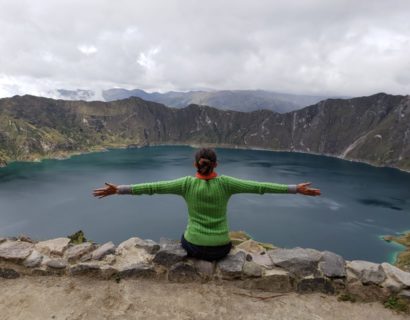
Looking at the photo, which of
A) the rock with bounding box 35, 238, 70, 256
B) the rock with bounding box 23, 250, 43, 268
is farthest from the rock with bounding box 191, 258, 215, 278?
the rock with bounding box 23, 250, 43, 268

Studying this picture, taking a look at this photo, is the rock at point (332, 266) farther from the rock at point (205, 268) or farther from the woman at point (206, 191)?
the rock at point (205, 268)

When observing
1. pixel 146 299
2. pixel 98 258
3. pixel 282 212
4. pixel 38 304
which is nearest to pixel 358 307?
pixel 146 299

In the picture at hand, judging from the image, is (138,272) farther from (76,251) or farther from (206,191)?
(206,191)

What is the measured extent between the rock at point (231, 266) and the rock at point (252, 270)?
0.12 meters

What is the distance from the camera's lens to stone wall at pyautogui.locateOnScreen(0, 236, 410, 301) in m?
8.67

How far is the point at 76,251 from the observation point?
9.89 metres

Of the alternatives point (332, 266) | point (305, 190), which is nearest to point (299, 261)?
point (332, 266)

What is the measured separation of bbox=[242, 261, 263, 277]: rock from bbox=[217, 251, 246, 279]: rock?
0.12m

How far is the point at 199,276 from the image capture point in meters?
8.95

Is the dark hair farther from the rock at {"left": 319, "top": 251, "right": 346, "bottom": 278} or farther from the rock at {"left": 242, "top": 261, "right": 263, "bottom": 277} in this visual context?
the rock at {"left": 319, "top": 251, "right": 346, "bottom": 278}

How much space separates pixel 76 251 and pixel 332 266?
680cm

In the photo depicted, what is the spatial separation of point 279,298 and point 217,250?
6.02 feet

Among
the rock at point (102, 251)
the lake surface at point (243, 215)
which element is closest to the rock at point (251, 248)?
the rock at point (102, 251)

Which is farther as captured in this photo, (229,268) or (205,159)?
(229,268)
